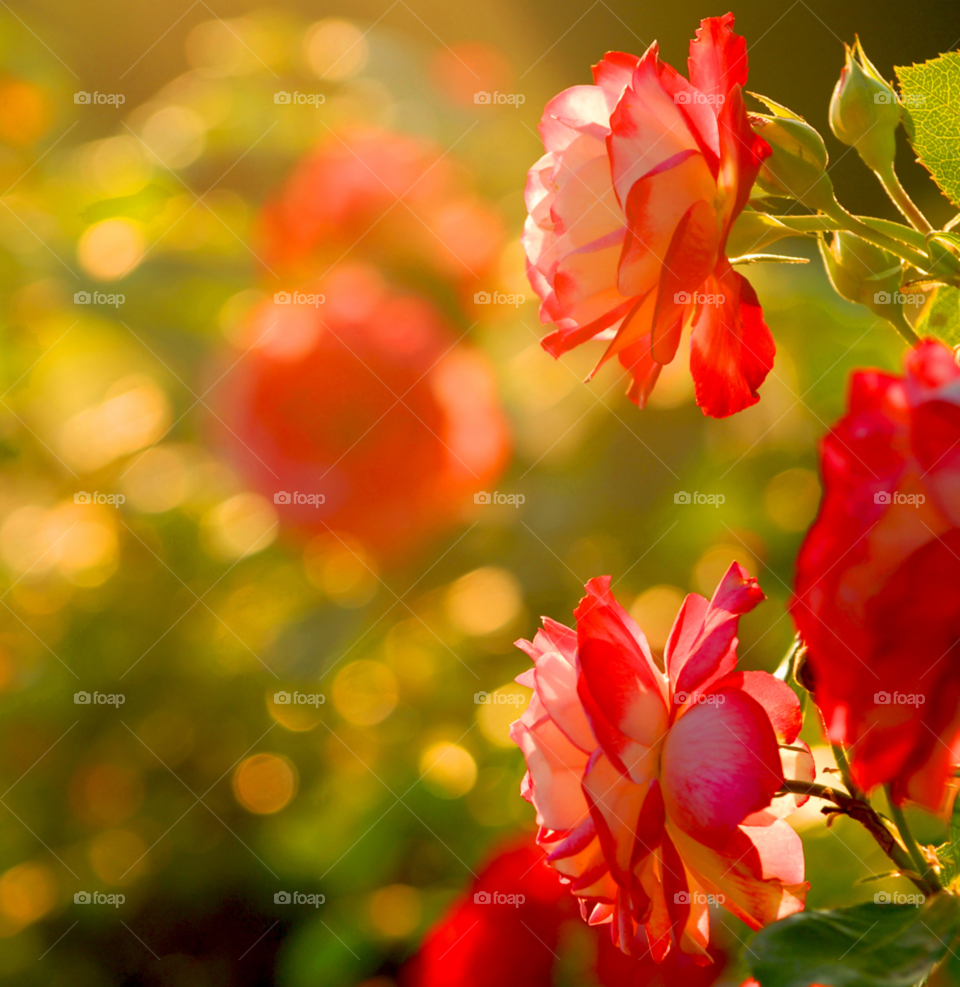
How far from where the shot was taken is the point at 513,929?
0.51 meters

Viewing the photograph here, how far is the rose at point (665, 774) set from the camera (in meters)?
0.23

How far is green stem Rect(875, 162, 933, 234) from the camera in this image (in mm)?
269

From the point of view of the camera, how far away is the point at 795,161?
0.26m

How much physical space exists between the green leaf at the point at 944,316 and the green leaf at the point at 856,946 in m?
0.16

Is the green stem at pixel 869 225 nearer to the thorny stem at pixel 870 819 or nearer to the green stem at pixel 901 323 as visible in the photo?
the green stem at pixel 901 323

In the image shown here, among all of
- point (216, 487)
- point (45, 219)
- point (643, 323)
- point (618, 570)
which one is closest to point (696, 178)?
point (643, 323)

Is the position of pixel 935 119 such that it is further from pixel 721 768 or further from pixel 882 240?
pixel 721 768

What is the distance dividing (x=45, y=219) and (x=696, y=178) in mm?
773

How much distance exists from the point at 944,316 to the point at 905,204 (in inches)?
1.4

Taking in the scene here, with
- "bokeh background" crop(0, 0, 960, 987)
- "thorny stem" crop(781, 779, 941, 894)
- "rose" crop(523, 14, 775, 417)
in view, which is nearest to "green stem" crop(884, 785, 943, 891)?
"thorny stem" crop(781, 779, 941, 894)

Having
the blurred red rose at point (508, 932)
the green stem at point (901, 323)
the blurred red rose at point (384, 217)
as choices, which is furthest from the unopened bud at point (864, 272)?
the blurred red rose at point (384, 217)

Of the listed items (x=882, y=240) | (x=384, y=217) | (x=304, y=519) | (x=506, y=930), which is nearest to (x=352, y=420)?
(x=304, y=519)

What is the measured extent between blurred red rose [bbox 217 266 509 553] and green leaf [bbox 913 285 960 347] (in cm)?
42

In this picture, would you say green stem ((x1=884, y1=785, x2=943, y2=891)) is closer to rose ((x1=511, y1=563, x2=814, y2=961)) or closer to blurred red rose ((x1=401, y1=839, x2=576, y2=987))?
rose ((x1=511, y1=563, x2=814, y2=961))
